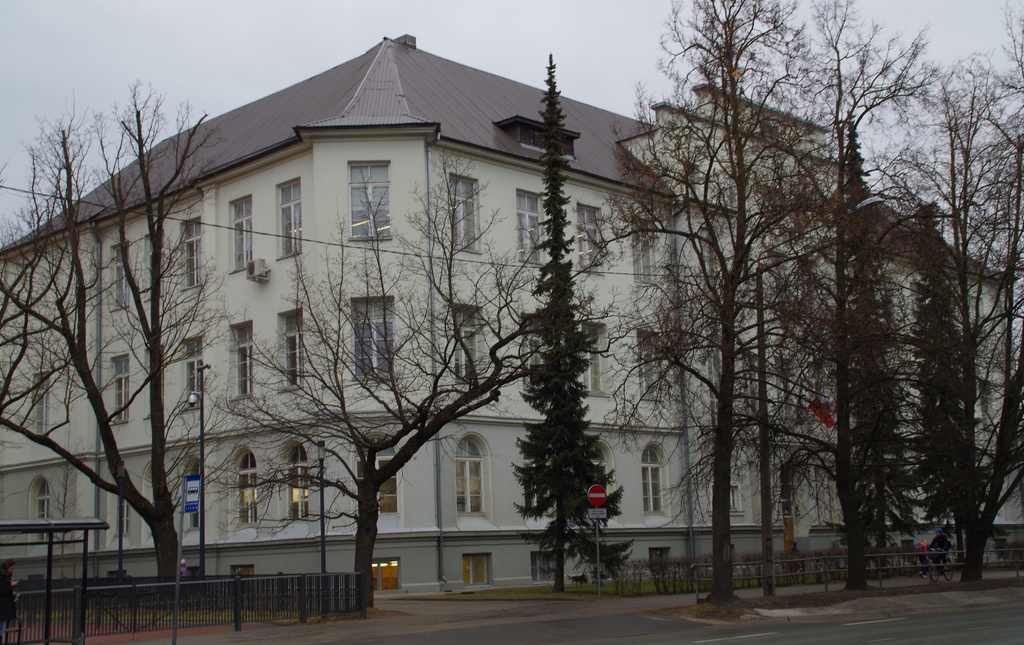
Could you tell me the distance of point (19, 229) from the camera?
31609 millimetres

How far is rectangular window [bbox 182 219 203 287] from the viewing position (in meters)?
40.0

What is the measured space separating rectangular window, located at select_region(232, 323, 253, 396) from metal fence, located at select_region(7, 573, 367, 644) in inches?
607

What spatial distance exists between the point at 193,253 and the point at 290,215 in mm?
5608

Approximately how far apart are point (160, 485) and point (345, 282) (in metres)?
8.27

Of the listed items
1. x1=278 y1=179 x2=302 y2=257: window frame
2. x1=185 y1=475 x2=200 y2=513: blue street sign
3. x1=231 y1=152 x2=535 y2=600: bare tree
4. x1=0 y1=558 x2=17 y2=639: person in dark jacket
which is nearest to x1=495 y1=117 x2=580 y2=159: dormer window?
x1=231 y1=152 x2=535 y2=600: bare tree

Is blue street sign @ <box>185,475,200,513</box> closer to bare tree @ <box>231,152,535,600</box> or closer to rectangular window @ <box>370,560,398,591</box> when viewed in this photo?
bare tree @ <box>231,152,535,600</box>

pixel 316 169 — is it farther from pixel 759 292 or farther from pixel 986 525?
pixel 986 525

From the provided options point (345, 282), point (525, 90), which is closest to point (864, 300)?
point (345, 282)

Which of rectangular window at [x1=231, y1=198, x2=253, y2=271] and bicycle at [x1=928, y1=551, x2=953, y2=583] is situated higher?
rectangular window at [x1=231, y1=198, x2=253, y2=271]

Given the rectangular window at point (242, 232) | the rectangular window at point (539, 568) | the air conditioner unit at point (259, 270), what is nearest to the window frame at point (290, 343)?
the air conditioner unit at point (259, 270)

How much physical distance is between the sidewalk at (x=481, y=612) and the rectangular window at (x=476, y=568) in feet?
17.3

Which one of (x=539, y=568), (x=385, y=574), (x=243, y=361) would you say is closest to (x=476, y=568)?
(x=539, y=568)

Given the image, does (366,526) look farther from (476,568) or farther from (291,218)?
(291,218)

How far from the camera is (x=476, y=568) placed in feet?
117
